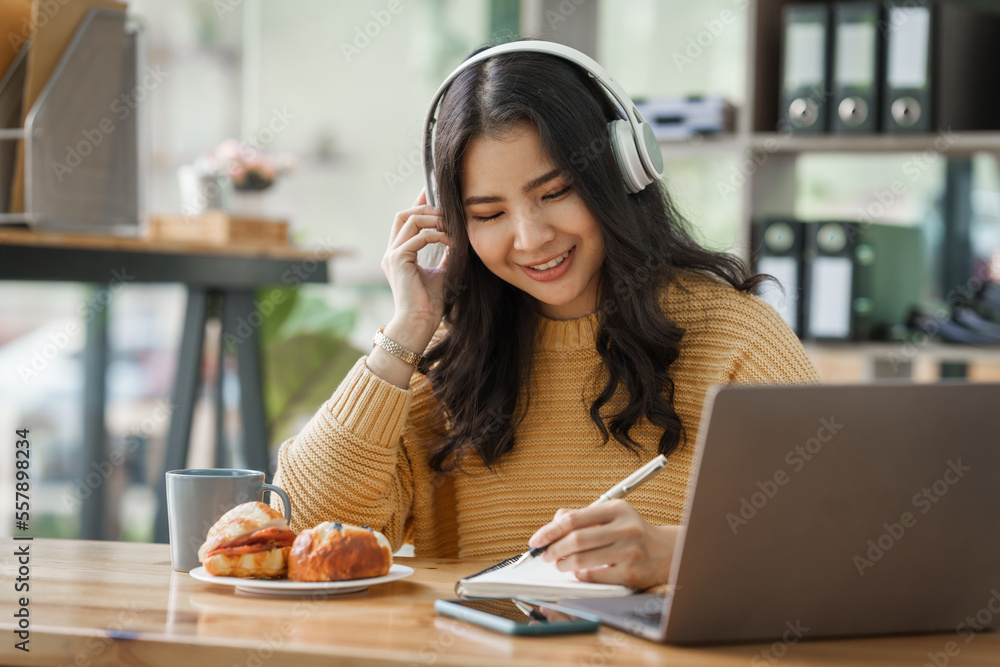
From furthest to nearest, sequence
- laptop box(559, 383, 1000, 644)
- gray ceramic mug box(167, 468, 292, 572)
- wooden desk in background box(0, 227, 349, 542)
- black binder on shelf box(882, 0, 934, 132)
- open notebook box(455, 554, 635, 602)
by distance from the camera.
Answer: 1. black binder on shelf box(882, 0, 934, 132)
2. wooden desk in background box(0, 227, 349, 542)
3. gray ceramic mug box(167, 468, 292, 572)
4. open notebook box(455, 554, 635, 602)
5. laptop box(559, 383, 1000, 644)

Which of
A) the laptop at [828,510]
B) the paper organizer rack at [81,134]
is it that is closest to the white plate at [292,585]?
the laptop at [828,510]

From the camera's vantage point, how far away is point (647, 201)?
1443mm

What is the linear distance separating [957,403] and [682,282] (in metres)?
0.71

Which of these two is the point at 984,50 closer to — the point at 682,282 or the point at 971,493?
the point at 682,282

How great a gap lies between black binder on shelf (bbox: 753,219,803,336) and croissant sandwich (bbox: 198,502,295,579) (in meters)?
1.67

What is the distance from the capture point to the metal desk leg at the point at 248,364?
260 cm

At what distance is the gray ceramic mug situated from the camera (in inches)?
40.1

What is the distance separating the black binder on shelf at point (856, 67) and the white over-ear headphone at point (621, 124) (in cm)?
119

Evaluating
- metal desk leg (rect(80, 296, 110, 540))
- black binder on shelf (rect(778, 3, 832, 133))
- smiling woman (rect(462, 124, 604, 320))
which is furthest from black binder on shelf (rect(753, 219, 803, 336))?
metal desk leg (rect(80, 296, 110, 540))

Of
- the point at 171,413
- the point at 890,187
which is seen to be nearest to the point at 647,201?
the point at 890,187

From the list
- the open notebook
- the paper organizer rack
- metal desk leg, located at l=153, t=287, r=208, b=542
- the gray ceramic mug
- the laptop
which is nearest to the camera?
the laptop

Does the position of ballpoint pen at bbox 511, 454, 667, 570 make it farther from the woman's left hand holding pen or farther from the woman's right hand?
the woman's right hand

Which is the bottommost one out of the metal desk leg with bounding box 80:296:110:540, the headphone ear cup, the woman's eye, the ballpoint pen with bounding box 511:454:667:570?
the metal desk leg with bounding box 80:296:110:540

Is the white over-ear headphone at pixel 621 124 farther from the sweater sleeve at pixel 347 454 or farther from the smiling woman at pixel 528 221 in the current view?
the sweater sleeve at pixel 347 454
